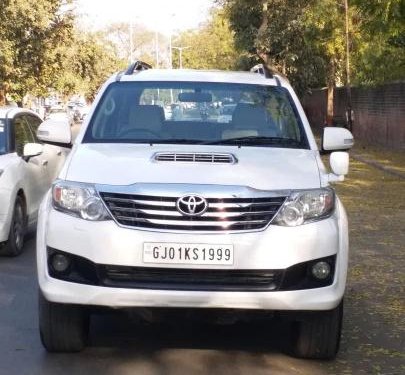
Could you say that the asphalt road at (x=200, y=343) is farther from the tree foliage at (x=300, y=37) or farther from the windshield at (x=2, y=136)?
the tree foliage at (x=300, y=37)

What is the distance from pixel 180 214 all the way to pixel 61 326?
1131mm

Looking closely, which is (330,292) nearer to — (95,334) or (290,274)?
(290,274)

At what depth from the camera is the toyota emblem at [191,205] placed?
17.2 feet

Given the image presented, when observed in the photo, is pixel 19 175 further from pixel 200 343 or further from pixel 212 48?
pixel 212 48

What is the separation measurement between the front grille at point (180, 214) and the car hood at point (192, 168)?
12 cm

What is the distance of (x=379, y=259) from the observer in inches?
382

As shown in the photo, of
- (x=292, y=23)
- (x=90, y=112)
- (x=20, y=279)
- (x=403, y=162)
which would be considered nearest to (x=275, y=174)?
(x=90, y=112)

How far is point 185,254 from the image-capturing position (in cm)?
521

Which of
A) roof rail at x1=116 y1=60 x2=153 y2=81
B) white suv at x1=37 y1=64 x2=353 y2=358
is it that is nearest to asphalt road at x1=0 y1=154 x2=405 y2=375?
white suv at x1=37 y1=64 x2=353 y2=358

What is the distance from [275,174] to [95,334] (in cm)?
188

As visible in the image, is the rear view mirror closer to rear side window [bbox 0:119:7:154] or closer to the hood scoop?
the hood scoop

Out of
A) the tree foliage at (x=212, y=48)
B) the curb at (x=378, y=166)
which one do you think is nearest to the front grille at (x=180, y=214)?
the curb at (x=378, y=166)

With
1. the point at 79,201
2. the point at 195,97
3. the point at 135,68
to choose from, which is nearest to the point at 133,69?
the point at 135,68

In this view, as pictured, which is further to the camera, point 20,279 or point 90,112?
point 20,279
